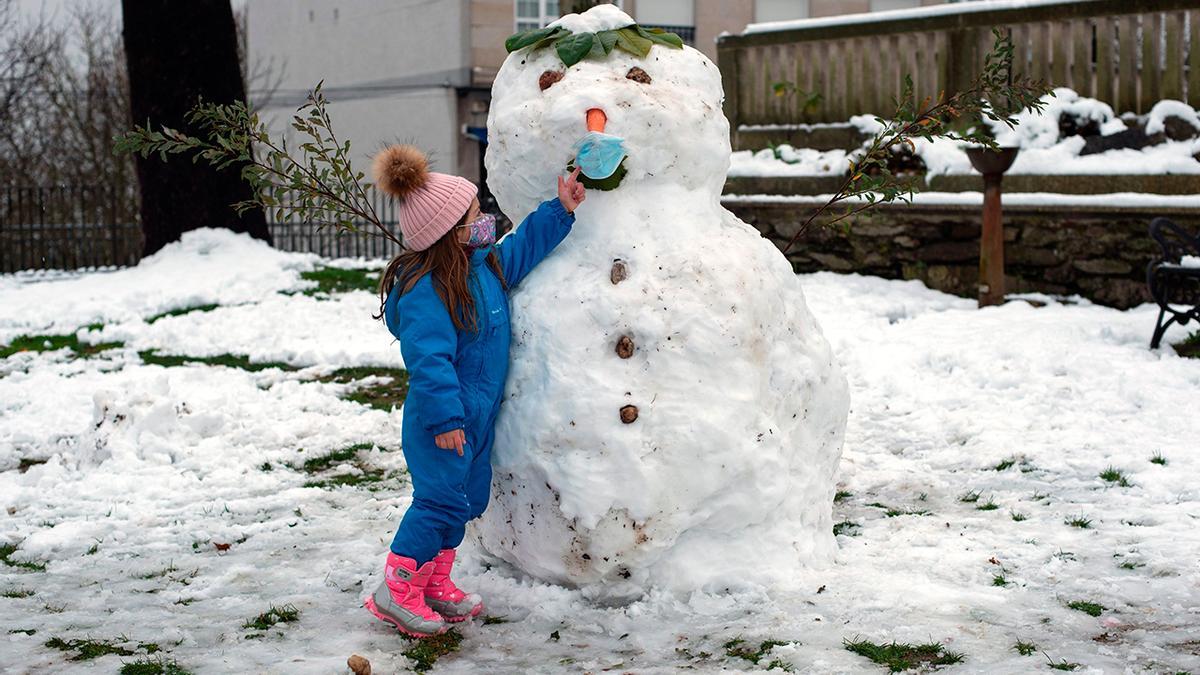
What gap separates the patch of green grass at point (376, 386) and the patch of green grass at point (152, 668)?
3875 millimetres

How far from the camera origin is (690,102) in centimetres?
440

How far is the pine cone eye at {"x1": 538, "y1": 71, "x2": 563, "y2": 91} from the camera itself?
439 centimetres

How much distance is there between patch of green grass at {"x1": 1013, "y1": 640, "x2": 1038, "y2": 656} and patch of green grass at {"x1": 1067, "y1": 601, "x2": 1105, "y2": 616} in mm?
419

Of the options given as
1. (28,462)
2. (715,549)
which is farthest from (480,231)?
(28,462)

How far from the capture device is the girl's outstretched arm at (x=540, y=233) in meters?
4.20

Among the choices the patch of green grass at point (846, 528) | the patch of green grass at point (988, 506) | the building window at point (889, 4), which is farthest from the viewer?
the building window at point (889, 4)

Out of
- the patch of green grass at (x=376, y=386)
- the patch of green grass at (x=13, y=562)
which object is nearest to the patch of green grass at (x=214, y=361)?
the patch of green grass at (x=376, y=386)

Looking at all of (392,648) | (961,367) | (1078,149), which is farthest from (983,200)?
(392,648)

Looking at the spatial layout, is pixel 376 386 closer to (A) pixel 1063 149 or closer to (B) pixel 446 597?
(B) pixel 446 597

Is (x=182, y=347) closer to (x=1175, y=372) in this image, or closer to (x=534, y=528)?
(x=534, y=528)

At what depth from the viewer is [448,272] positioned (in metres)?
4.07

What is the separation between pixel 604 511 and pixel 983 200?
725 centimetres

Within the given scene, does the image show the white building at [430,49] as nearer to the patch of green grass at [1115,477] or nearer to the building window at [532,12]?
the building window at [532,12]

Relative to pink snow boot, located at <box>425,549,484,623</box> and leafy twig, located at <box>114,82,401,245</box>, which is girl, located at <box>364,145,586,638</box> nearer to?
pink snow boot, located at <box>425,549,484,623</box>
